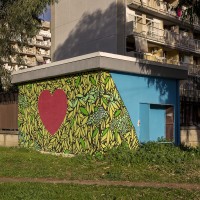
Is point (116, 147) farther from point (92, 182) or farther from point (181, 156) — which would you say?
point (92, 182)

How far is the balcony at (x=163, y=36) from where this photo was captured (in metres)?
28.8

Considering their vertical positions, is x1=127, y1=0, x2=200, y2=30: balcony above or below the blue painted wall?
above

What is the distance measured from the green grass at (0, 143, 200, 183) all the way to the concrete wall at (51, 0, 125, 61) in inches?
645

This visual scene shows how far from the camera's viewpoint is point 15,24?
19.7 metres

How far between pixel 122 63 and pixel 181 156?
3721 mm

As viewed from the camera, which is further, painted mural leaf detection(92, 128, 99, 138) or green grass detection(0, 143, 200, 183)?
painted mural leaf detection(92, 128, 99, 138)

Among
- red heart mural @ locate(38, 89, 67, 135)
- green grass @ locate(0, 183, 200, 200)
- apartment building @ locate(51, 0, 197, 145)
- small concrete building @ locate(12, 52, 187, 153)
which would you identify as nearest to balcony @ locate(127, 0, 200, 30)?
apartment building @ locate(51, 0, 197, 145)

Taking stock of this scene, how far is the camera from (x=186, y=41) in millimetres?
34219

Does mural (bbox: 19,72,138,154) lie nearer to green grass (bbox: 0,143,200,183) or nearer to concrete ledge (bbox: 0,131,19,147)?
green grass (bbox: 0,143,200,183)

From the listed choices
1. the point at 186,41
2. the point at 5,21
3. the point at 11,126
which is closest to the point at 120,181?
the point at 11,126

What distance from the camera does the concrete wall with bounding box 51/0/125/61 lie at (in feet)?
92.6

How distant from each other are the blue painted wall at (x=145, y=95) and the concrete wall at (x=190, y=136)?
79 cm

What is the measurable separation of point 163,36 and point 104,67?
67.6ft

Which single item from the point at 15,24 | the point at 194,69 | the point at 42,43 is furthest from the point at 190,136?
the point at 42,43
